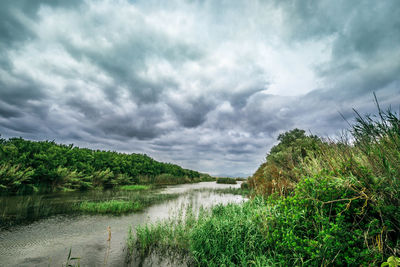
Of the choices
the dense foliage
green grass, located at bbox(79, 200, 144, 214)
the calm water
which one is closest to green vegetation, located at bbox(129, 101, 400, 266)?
the calm water

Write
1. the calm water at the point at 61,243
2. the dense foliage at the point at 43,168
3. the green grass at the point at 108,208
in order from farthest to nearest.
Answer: the dense foliage at the point at 43,168
the green grass at the point at 108,208
the calm water at the point at 61,243

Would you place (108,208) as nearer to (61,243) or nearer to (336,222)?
(61,243)

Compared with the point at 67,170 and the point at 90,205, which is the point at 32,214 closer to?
the point at 90,205

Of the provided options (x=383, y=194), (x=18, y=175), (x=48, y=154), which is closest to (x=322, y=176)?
(x=383, y=194)

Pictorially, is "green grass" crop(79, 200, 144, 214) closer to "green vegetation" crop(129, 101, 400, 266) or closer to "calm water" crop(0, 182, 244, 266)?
"calm water" crop(0, 182, 244, 266)

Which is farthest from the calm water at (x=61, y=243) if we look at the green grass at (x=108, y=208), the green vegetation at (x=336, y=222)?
the green vegetation at (x=336, y=222)

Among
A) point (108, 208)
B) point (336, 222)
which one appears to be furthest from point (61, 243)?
point (336, 222)

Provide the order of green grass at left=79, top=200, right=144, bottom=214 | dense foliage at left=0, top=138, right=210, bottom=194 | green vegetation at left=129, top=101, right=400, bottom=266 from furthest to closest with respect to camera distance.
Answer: dense foliage at left=0, top=138, right=210, bottom=194
green grass at left=79, top=200, right=144, bottom=214
green vegetation at left=129, top=101, right=400, bottom=266

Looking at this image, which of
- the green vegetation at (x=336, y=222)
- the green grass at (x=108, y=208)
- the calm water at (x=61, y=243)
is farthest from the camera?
the green grass at (x=108, y=208)

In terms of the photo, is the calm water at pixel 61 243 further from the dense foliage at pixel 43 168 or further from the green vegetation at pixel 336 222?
the dense foliage at pixel 43 168

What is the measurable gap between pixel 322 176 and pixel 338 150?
1781 mm

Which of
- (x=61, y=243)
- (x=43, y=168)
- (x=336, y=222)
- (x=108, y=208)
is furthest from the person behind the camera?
(x=43, y=168)

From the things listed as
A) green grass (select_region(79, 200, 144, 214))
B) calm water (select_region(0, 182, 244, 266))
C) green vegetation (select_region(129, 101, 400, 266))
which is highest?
green vegetation (select_region(129, 101, 400, 266))

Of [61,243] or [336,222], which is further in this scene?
[61,243]
